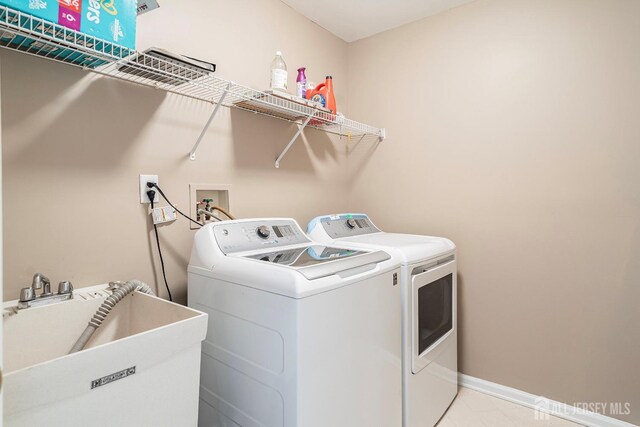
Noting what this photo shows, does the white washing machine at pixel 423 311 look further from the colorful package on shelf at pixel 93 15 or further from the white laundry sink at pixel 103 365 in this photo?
the colorful package on shelf at pixel 93 15

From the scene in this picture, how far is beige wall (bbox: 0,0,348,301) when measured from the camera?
119cm

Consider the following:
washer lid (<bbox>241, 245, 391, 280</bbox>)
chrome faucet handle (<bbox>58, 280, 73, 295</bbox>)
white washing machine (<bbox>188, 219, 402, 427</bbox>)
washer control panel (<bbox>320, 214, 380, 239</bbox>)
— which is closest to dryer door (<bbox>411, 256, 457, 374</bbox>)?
white washing machine (<bbox>188, 219, 402, 427</bbox>)

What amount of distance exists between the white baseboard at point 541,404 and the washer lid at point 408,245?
0.94 meters

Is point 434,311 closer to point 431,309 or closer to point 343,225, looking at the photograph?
point 431,309

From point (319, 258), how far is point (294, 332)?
0.37 m

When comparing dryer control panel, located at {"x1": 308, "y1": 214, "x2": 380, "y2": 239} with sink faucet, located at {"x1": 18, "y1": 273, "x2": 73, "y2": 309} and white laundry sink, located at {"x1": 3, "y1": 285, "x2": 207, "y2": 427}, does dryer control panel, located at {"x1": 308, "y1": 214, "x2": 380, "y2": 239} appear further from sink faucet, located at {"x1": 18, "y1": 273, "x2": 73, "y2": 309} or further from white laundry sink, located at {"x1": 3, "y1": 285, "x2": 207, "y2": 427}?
sink faucet, located at {"x1": 18, "y1": 273, "x2": 73, "y2": 309}

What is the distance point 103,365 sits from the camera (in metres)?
0.82

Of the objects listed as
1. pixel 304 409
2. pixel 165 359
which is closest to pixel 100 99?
pixel 165 359

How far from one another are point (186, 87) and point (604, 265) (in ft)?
7.54

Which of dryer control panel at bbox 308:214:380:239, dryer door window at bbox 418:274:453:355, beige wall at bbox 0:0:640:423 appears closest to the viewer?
beige wall at bbox 0:0:640:423

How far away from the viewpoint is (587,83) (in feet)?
5.93

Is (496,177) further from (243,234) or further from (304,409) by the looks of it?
(304,409)

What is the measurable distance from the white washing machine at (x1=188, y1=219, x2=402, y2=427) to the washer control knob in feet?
0.06

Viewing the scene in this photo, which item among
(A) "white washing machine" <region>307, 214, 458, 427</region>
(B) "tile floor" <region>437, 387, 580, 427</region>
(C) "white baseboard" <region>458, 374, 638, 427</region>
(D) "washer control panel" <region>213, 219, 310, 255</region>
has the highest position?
(D) "washer control panel" <region>213, 219, 310, 255</region>
